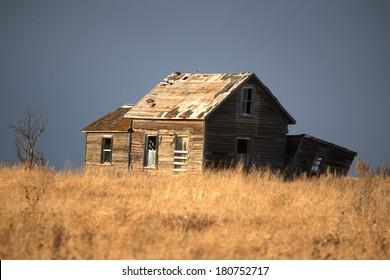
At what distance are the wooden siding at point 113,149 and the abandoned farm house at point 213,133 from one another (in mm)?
43

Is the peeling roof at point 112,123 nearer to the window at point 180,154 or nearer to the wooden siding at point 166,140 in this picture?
the wooden siding at point 166,140

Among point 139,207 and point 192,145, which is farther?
point 192,145

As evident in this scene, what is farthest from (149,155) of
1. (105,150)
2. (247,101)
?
(247,101)

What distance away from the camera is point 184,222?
12828mm

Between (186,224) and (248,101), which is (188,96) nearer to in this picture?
(248,101)

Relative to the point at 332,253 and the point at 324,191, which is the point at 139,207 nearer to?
the point at 332,253

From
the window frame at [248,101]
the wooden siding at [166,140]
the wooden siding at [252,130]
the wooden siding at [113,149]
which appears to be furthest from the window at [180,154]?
the wooden siding at [113,149]

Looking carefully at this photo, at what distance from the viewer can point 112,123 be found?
1382 inches

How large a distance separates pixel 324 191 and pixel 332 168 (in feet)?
41.0

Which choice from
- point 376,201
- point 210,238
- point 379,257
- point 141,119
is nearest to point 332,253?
point 379,257

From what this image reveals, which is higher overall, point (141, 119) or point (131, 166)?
point (141, 119)

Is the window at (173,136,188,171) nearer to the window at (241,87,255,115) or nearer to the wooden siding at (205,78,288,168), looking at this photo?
the wooden siding at (205,78,288,168)
